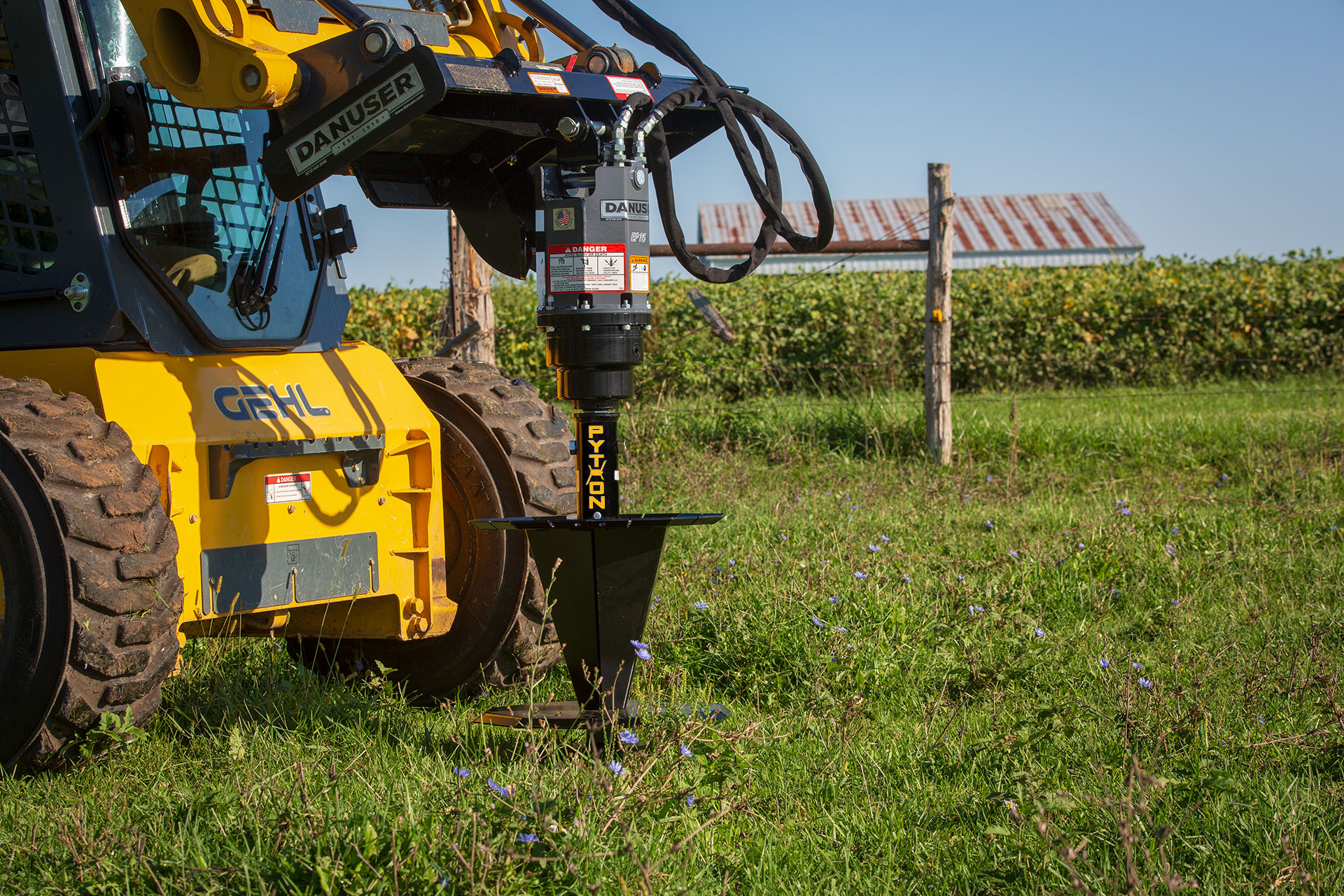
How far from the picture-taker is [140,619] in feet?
8.88

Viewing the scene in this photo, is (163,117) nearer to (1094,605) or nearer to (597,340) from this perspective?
(597,340)

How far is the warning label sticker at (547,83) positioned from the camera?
268cm

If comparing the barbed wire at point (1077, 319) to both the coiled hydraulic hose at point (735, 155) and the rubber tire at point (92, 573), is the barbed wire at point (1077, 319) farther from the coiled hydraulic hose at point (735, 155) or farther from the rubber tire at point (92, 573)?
the rubber tire at point (92, 573)

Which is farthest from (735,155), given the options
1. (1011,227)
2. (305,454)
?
(1011,227)

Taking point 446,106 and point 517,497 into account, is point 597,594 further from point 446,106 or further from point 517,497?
point 446,106

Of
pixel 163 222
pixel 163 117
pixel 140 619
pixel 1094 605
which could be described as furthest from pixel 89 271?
pixel 1094 605

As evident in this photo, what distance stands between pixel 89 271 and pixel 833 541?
3.46m

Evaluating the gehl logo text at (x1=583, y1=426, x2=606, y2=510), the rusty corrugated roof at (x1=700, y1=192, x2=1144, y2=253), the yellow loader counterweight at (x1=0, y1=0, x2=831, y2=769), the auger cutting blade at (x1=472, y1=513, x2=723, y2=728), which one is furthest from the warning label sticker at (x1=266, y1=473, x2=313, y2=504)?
the rusty corrugated roof at (x1=700, y1=192, x2=1144, y2=253)

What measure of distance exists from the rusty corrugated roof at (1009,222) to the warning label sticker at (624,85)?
84.0 ft

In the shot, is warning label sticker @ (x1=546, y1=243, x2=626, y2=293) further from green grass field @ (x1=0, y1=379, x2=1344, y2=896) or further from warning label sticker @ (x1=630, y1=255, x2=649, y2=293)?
green grass field @ (x1=0, y1=379, x2=1344, y2=896)

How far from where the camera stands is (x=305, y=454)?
3.25 meters

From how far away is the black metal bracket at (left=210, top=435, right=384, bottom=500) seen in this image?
10.2 feet

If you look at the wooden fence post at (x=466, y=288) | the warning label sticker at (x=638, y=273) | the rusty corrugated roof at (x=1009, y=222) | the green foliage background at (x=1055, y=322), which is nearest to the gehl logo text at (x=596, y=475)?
the warning label sticker at (x=638, y=273)

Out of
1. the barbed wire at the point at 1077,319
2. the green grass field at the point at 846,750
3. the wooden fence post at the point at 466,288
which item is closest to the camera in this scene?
the green grass field at the point at 846,750
